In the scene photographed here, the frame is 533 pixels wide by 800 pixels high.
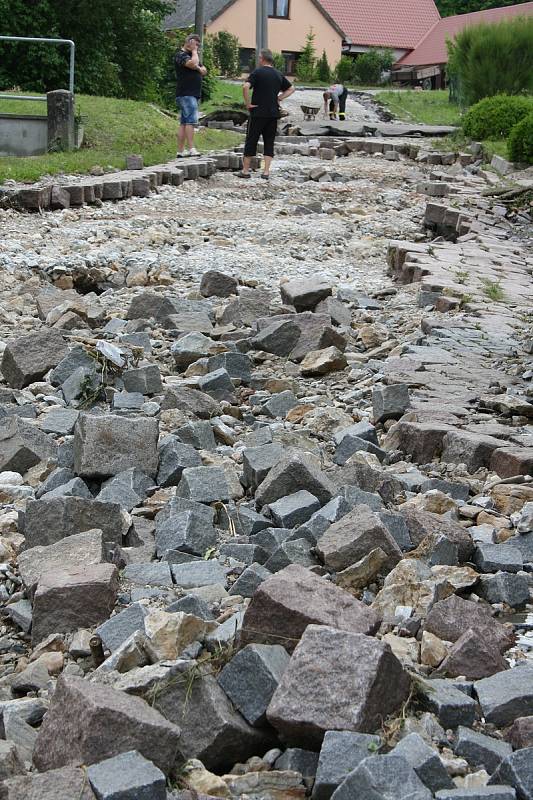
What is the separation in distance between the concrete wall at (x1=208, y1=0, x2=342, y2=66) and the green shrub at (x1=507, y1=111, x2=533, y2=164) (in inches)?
1424

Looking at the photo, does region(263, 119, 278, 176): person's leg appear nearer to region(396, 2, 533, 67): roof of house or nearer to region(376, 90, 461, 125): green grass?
region(376, 90, 461, 125): green grass

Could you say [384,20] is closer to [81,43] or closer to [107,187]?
[81,43]

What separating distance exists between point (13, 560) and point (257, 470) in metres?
1.00

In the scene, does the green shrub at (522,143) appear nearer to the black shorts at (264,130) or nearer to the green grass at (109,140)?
the black shorts at (264,130)

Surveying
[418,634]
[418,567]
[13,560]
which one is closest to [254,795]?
[418,634]

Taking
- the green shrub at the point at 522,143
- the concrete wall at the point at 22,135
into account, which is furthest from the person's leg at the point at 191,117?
the green shrub at the point at 522,143

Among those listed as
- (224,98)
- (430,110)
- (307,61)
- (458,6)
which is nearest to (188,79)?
(430,110)

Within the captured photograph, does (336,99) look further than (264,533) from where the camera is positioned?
Yes

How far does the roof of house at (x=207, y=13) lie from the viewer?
4841cm

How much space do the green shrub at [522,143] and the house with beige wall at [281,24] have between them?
117ft

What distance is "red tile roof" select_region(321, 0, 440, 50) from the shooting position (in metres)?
54.8

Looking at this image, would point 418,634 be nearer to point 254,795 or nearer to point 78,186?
point 254,795

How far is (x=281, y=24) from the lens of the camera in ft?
166

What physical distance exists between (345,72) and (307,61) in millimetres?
2105
